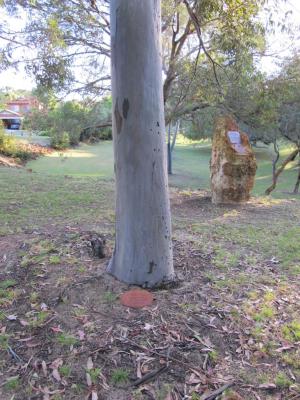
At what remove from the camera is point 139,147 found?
3.03m

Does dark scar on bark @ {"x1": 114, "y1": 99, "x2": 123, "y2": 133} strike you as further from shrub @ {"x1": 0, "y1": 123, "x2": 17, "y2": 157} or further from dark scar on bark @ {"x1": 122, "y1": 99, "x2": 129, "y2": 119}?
shrub @ {"x1": 0, "y1": 123, "x2": 17, "y2": 157}

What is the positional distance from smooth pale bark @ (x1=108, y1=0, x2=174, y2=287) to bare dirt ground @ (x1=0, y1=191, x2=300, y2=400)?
258 mm

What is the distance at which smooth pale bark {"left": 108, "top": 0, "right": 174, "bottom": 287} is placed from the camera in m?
2.92

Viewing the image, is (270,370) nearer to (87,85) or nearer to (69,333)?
(69,333)

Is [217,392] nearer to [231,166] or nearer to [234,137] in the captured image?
[231,166]

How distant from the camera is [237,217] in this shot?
6645 mm

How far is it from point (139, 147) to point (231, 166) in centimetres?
489

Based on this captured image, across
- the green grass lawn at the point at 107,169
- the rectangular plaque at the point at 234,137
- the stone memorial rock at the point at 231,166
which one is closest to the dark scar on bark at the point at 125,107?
the stone memorial rock at the point at 231,166

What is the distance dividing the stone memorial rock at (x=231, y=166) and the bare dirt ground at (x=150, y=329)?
342 cm

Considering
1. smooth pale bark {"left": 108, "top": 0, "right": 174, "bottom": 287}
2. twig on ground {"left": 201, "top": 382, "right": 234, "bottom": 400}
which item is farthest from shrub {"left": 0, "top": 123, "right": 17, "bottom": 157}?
twig on ground {"left": 201, "top": 382, "right": 234, "bottom": 400}

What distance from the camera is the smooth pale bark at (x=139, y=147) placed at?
2.92 meters

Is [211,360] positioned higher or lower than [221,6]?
lower

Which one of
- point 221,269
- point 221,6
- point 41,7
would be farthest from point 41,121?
point 221,269

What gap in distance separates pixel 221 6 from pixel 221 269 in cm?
358
